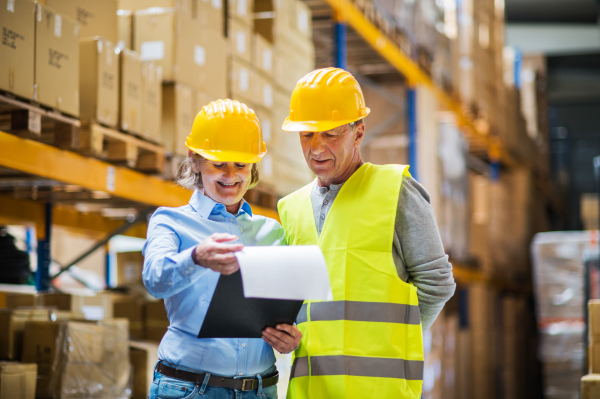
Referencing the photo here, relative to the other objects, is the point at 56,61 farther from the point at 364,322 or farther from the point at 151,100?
the point at 364,322

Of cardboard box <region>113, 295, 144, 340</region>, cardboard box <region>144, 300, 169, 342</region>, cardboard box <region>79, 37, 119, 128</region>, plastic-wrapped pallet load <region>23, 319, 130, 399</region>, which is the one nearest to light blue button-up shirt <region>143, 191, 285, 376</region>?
plastic-wrapped pallet load <region>23, 319, 130, 399</region>

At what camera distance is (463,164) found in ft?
32.1

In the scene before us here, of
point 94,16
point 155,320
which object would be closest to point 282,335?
point 94,16

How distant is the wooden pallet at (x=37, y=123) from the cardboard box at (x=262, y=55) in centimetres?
218

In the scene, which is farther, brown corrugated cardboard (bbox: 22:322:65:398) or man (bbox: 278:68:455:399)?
brown corrugated cardboard (bbox: 22:322:65:398)

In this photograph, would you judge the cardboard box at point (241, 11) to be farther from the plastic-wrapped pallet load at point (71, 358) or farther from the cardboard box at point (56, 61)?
the plastic-wrapped pallet load at point (71, 358)

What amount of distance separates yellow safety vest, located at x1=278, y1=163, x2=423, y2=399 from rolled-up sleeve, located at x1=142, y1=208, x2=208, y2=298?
46cm

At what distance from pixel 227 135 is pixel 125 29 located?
2.53 metres

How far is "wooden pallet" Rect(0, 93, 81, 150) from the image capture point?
323 cm

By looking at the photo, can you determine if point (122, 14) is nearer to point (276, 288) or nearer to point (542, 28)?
point (276, 288)

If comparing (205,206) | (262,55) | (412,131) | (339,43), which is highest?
(339,43)

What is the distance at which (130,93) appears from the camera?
4.02 metres

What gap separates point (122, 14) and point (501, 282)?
898 centimetres

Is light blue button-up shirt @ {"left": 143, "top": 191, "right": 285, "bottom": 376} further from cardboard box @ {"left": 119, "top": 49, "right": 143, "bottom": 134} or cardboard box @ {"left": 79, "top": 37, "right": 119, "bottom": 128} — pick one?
cardboard box @ {"left": 119, "top": 49, "right": 143, "bottom": 134}
